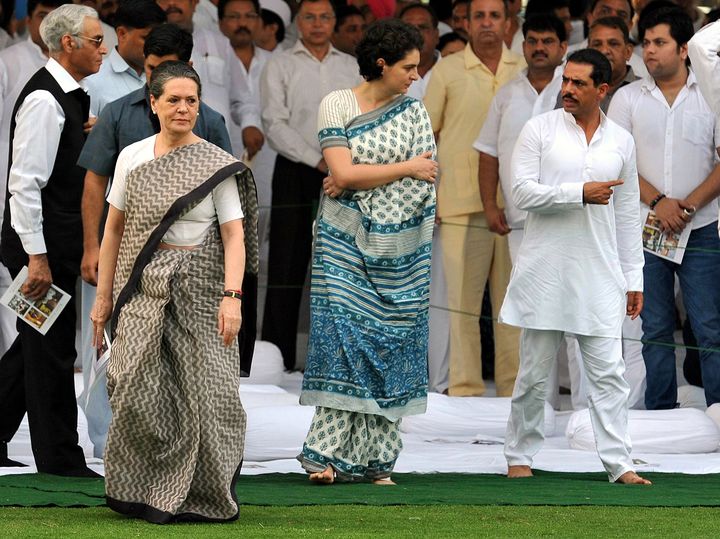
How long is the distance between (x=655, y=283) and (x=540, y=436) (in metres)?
1.96

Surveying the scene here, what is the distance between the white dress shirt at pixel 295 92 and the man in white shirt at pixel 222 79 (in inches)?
12.0

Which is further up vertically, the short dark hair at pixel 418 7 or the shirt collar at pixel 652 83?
the short dark hair at pixel 418 7

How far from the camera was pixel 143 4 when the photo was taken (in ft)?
28.0

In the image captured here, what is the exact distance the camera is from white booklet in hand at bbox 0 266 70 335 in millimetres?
8023

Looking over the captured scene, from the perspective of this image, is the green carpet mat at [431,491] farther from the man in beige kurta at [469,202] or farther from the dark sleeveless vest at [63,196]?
the man in beige kurta at [469,202]

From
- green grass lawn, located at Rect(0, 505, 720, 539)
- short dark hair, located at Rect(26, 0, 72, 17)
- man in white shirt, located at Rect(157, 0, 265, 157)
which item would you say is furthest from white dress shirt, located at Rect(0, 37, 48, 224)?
green grass lawn, located at Rect(0, 505, 720, 539)

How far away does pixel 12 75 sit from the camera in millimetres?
11055

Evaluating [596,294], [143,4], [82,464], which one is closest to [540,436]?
[596,294]

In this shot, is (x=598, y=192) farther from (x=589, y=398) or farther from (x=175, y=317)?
(x=175, y=317)

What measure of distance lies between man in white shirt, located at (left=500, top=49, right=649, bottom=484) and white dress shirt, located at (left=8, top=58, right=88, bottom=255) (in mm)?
2187

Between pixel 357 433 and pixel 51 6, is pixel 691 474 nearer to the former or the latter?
pixel 357 433

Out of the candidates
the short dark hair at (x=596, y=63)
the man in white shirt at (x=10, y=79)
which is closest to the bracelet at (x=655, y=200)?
the short dark hair at (x=596, y=63)

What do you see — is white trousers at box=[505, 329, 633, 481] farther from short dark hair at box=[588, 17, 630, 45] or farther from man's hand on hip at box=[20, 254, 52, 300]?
short dark hair at box=[588, 17, 630, 45]

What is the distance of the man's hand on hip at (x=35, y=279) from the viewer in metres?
8.00
